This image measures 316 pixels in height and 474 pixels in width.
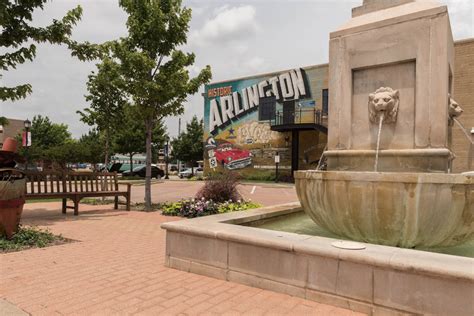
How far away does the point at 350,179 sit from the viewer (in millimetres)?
3934

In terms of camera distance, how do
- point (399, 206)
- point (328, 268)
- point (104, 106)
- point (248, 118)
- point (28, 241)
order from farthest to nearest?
point (248, 118) → point (104, 106) → point (28, 241) → point (399, 206) → point (328, 268)

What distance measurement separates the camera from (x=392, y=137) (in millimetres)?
4551

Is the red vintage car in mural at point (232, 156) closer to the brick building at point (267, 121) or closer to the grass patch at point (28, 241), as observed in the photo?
the brick building at point (267, 121)

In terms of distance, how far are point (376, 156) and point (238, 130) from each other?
2798 cm

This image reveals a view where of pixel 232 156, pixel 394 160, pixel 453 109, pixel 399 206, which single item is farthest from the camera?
pixel 232 156

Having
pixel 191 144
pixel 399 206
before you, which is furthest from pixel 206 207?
pixel 191 144

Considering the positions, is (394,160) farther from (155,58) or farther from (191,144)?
(191,144)

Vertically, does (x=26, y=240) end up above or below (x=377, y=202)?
below

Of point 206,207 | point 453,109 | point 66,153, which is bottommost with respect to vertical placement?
point 206,207

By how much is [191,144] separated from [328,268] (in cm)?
4237

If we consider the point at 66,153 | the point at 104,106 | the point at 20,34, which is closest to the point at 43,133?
the point at 66,153

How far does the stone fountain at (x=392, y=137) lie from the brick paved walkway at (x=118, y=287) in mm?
1221

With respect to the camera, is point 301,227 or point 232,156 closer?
point 301,227

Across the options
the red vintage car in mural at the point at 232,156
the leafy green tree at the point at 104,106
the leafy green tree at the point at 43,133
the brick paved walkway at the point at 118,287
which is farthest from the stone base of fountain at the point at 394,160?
Result: the leafy green tree at the point at 43,133
